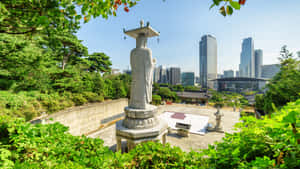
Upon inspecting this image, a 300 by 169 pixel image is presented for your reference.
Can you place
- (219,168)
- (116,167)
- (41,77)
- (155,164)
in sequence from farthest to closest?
(41,77), (155,164), (116,167), (219,168)

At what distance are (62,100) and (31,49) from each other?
3.56 m

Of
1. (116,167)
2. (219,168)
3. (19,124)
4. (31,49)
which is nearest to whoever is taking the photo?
(219,168)

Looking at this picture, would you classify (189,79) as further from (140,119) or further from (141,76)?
(140,119)

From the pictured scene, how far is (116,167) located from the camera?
1.34 meters

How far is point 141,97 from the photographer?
3.91m

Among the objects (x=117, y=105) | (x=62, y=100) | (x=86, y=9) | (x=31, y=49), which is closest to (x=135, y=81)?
(x=86, y=9)

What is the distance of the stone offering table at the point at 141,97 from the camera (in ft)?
11.8

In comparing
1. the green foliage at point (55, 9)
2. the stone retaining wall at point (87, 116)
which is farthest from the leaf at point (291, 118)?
the stone retaining wall at point (87, 116)

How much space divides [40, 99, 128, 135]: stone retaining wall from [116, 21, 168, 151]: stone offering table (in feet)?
16.2

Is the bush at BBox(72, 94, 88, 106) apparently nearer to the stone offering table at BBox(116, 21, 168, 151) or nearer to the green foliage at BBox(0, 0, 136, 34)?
the stone offering table at BBox(116, 21, 168, 151)

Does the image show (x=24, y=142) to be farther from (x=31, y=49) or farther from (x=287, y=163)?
(x=31, y=49)

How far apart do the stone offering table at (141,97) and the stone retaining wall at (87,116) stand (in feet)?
16.2

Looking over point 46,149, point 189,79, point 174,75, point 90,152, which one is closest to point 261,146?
point 90,152

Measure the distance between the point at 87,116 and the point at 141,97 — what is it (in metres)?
6.59
